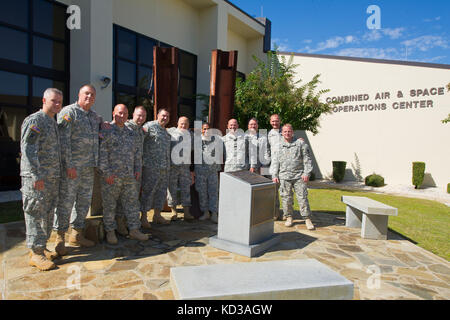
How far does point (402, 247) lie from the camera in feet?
15.3

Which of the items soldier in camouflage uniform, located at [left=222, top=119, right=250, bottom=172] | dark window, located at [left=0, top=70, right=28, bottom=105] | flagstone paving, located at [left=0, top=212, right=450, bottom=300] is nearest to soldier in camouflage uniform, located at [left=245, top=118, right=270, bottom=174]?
soldier in camouflage uniform, located at [left=222, top=119, right=250, bottom=172]

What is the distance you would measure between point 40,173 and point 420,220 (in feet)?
25.8

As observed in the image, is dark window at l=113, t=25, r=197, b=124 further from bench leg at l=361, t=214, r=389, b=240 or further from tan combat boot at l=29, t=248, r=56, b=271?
bench leg at l=361, t=214, r=389, b=240

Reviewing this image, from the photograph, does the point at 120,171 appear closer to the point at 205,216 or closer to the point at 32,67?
the point at 205,216

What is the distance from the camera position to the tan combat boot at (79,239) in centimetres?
397

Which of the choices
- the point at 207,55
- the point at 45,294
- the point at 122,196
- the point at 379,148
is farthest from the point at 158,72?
the point at 379,148

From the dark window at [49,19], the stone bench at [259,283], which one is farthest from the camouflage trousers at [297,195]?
the dark window at [49,19]

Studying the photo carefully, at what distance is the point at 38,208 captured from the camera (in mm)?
3182

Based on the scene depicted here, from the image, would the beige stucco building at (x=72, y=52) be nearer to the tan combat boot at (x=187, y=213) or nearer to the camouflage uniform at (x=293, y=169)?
the tan combat boot at (x=187, y=213)

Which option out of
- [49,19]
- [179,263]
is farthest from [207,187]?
[49,19]

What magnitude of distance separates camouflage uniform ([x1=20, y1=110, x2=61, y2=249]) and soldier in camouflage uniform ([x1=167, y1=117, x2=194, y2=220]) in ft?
6.84

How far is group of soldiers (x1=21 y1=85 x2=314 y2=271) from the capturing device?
10.6ft

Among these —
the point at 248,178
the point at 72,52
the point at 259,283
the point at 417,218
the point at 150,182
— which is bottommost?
the point at 417,218
